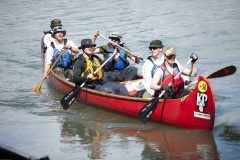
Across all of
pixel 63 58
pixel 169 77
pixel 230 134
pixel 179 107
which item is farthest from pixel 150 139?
pixel 63 58

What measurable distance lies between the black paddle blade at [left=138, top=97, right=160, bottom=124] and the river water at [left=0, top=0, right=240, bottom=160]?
1.07 feet

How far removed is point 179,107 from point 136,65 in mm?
5741

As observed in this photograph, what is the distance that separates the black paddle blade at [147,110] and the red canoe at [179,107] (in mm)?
154

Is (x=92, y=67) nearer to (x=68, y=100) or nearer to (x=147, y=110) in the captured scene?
(x=68, y=100)

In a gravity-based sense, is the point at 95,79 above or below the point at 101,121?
above

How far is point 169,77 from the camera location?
9625mm

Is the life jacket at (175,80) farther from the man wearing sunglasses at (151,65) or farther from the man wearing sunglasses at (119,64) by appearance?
the man wearing sunglasses at (119,64)

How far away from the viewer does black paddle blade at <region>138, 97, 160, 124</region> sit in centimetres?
957

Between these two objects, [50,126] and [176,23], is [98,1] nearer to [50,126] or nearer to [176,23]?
[176,23]

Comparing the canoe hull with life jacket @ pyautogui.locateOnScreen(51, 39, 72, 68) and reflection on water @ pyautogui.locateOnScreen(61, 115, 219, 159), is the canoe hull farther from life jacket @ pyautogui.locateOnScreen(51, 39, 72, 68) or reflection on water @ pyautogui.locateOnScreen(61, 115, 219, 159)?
life jacket @ pyautogui.locateOnScreen(51, 39, 72, 68)

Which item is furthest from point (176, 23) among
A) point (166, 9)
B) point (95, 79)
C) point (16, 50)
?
point (95, 79)

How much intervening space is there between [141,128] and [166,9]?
1304cm

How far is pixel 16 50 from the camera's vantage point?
17.7 m

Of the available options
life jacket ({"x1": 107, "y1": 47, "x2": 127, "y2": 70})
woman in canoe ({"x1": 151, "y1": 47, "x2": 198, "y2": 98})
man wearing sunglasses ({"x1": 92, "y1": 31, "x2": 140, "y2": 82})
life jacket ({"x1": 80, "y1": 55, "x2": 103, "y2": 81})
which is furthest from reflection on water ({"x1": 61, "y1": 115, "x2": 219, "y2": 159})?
life jacket ({"x1": 107, "y1": 47, "x2": 127, "y2": 70})
